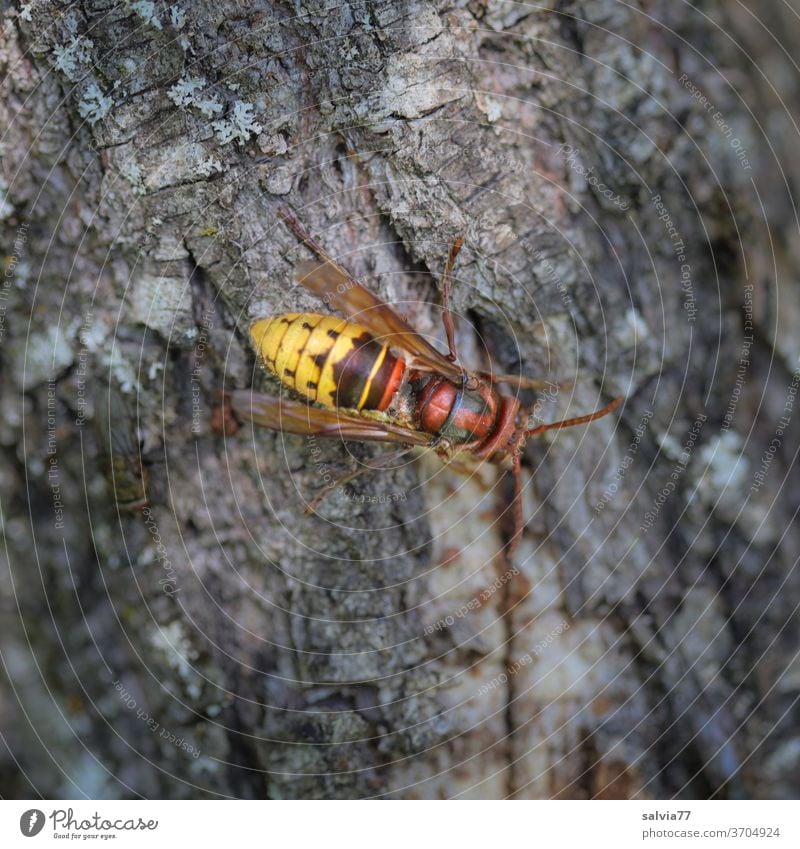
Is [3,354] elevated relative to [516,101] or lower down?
lower down

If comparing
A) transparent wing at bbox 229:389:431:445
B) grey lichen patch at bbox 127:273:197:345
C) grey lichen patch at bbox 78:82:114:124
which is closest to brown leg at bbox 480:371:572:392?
transparent wing at bbox 229:389:431:445

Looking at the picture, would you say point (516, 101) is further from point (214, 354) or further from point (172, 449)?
point (172, 449)

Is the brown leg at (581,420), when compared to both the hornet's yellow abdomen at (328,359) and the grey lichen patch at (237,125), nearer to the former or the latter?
the hornet's yellow abdomen at (328,359)

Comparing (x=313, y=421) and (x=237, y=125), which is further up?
(x=237, y=125)

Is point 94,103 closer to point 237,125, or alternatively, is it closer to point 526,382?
point 237,125

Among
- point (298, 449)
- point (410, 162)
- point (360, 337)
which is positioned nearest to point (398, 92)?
point (410, 162)

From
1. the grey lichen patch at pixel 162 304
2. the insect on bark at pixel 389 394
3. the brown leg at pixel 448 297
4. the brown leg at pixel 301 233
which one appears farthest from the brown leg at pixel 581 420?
the grey lichen patch at pixel 162 304

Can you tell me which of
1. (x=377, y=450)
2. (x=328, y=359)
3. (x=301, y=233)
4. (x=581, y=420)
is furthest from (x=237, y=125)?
(x=581, y=420)
